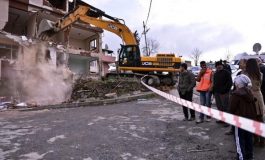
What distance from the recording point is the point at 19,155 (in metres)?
6.43

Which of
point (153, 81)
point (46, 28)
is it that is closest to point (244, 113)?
point (46, 28)

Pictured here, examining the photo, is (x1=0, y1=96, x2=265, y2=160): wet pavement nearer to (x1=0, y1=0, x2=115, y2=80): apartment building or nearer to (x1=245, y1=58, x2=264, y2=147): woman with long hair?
(x1=245, y1=58, x2=264, y2=147): woman with long hair

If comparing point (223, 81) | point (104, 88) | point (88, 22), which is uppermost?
point (88, 22)

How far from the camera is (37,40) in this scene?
66.1 feet

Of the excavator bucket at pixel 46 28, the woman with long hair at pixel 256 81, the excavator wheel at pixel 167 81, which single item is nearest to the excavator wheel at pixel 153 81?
the excavator wheel at pixel 167 81

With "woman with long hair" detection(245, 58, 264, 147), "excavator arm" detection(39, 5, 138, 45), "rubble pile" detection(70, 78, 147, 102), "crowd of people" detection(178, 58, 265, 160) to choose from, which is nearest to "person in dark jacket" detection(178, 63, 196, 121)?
"crowd of people" detection(178, 58, 265, 160)

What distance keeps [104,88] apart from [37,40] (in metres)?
5.52

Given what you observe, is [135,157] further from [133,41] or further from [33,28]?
[33,28]

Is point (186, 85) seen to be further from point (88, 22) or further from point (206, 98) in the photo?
point (88, 22)

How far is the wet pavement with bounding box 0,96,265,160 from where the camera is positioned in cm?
644

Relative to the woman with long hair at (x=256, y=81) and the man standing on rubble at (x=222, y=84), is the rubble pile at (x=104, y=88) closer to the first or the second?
the man standing on rubble at (x=222, y=84)

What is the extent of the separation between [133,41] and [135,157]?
1477 cm

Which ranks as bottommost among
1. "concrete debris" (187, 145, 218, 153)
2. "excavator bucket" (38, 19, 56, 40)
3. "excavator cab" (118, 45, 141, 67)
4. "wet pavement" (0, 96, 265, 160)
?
"concrete debris" (187, 145, 218, 153)

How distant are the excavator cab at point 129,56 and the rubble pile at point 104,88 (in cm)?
224
